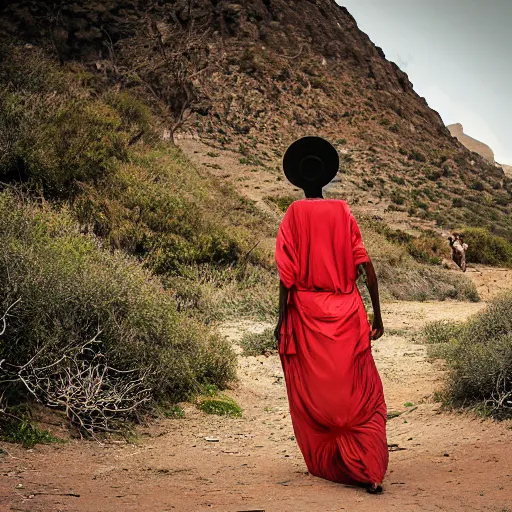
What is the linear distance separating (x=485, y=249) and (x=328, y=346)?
84.1ft

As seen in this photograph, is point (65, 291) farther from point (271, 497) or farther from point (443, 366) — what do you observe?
point (443, 366)

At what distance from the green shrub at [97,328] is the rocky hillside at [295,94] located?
2724 cm

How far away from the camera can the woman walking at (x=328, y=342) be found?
12.7ft

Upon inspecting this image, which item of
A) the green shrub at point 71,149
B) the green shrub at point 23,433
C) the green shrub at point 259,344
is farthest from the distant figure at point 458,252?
the green shrub at point 23,433

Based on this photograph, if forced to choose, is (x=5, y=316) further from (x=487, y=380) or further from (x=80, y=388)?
(x=487, y=380)

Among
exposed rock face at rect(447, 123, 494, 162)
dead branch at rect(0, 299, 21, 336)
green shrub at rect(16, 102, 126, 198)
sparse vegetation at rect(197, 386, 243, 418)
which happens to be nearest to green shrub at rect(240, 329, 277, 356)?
sparse vegetation at rect(197, 386, 243, 418)

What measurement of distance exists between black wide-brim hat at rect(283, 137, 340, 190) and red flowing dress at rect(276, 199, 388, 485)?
21 cm

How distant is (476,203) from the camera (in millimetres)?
42562

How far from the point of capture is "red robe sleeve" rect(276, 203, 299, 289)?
4.09 meters

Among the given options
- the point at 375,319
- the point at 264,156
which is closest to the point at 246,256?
the point at 375,319

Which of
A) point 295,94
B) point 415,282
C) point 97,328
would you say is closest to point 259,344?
point 97,328

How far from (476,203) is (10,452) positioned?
4195 cm

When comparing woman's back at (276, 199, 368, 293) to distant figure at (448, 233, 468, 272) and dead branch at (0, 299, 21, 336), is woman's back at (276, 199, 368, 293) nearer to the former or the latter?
dead branch at (0, 299, 21, 336)

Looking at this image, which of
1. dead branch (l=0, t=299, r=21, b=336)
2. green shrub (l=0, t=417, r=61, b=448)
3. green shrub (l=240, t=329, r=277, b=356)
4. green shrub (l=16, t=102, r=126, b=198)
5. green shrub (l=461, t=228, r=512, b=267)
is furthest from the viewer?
green shrub (l=461, t=228, r=512, b=267)
